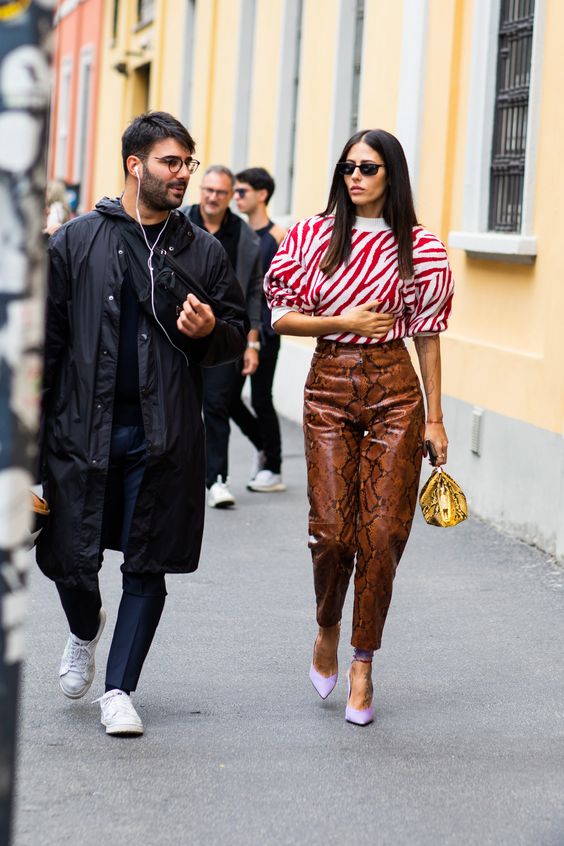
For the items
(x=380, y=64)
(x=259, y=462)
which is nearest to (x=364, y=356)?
(x=259, y=462)

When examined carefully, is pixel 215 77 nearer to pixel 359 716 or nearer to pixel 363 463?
pixel 363 463

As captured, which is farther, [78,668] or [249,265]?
[249,265]

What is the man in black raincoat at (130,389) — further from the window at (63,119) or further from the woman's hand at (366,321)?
the window at (63,119)

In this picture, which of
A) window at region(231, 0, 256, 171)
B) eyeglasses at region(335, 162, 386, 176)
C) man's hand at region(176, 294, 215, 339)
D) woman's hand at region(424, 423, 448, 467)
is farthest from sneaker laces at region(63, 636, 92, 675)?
window at region(231, 0, 256, 171)

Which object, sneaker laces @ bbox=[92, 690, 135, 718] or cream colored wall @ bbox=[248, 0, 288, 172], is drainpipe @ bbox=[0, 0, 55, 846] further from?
cream colored wall @ bbox=[248, 0, 288, 172]

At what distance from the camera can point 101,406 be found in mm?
5328

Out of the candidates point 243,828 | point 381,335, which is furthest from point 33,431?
point 381,335

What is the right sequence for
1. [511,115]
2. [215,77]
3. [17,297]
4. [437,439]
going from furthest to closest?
[215,77], [511,115], [437,439], [17,297]

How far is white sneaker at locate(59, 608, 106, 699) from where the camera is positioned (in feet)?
18.8

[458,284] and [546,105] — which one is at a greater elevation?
[546,105]

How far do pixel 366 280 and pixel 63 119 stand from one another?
30.2 meters

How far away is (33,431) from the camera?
124 inches

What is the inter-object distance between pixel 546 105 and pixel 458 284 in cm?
180

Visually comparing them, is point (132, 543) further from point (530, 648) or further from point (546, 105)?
point (546, 105)
